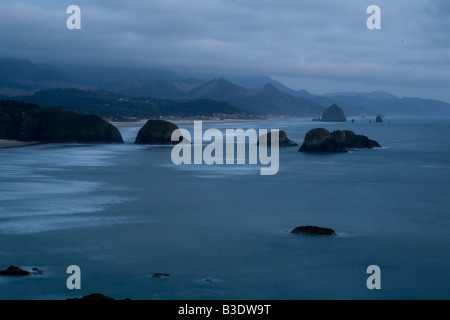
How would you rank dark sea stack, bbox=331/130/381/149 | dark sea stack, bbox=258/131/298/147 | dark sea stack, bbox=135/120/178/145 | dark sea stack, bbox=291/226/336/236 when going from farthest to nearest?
dark sea stack, bbox=135/120/178/145
dark sea stack, bbox=258/131/298/147
dark sea stack, bbox=331/130/381/149
dark sea stack, bbox=291/226/336/236

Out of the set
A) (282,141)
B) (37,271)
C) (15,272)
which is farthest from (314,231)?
(282,141)

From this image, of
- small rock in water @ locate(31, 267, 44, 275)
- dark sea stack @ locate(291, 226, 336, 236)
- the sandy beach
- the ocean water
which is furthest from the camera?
the sandy beach

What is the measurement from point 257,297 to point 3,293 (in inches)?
285

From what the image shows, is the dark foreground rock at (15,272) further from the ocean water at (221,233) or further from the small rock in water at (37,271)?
the ocean water at (221,233)

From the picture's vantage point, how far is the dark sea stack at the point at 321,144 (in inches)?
2586

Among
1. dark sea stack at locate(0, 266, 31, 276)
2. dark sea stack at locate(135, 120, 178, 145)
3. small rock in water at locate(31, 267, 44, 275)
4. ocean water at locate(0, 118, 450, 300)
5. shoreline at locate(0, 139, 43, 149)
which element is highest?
dark sea stack at locate(135, 120, 178, 145)

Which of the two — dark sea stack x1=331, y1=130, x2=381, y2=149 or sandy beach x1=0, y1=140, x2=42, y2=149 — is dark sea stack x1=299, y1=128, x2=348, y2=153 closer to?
dark sea stack x1=331, y1=130, x2=381, y2=149

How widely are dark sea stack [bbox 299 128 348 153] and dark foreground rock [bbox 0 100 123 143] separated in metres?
30.2

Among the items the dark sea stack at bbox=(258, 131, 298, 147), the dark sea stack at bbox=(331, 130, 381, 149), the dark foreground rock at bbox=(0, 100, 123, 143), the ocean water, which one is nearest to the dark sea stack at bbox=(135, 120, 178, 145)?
the dark foreground rock at bbox=(0, 100, 123, 143)

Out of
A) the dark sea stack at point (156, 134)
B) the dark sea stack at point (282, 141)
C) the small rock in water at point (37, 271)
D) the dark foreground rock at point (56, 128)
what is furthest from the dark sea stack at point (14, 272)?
the dark foreground rock at point (56, 128)

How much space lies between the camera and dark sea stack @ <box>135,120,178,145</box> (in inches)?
3078

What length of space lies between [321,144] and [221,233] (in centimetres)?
4351

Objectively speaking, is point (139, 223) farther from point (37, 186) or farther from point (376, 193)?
point (376, 193)

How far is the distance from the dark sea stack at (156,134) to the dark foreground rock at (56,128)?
16.1ft
